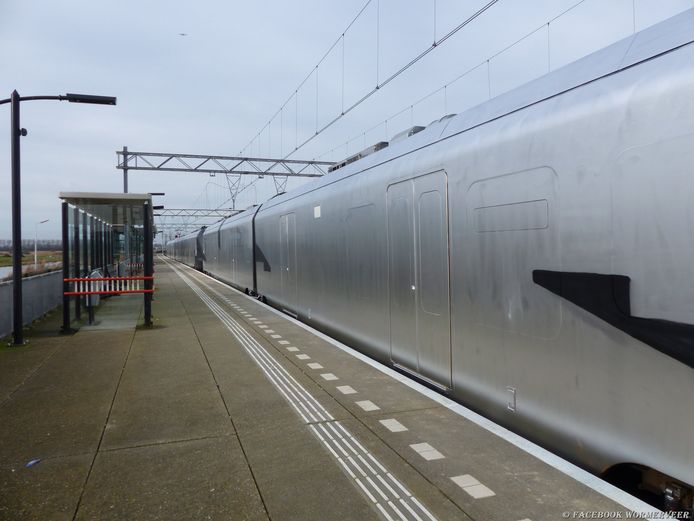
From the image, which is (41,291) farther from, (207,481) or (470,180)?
(470,180)

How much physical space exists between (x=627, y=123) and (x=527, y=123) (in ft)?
2.90

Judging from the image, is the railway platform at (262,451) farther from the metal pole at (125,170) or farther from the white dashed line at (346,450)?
the metal pole at (125,170)

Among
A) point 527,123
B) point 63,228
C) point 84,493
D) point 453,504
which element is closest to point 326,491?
point 453,504

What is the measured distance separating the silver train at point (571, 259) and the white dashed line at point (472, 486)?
2.23 ft

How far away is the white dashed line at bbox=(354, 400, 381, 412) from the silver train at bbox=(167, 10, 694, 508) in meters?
0.68

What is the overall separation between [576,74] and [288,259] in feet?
27.6

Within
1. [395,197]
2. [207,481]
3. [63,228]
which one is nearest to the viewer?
[207,481]

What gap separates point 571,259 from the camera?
3.14 meters

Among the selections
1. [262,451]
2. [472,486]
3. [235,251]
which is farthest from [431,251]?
[235,251]

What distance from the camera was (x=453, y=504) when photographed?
9.61 feet

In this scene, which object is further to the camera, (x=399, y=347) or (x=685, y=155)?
(x=399, y=347)

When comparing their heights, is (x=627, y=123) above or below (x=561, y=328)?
above

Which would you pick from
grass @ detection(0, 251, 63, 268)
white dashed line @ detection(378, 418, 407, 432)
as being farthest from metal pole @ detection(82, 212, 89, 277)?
grass @ detection(0, 251, 63, 268)

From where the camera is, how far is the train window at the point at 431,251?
15.3 feet
